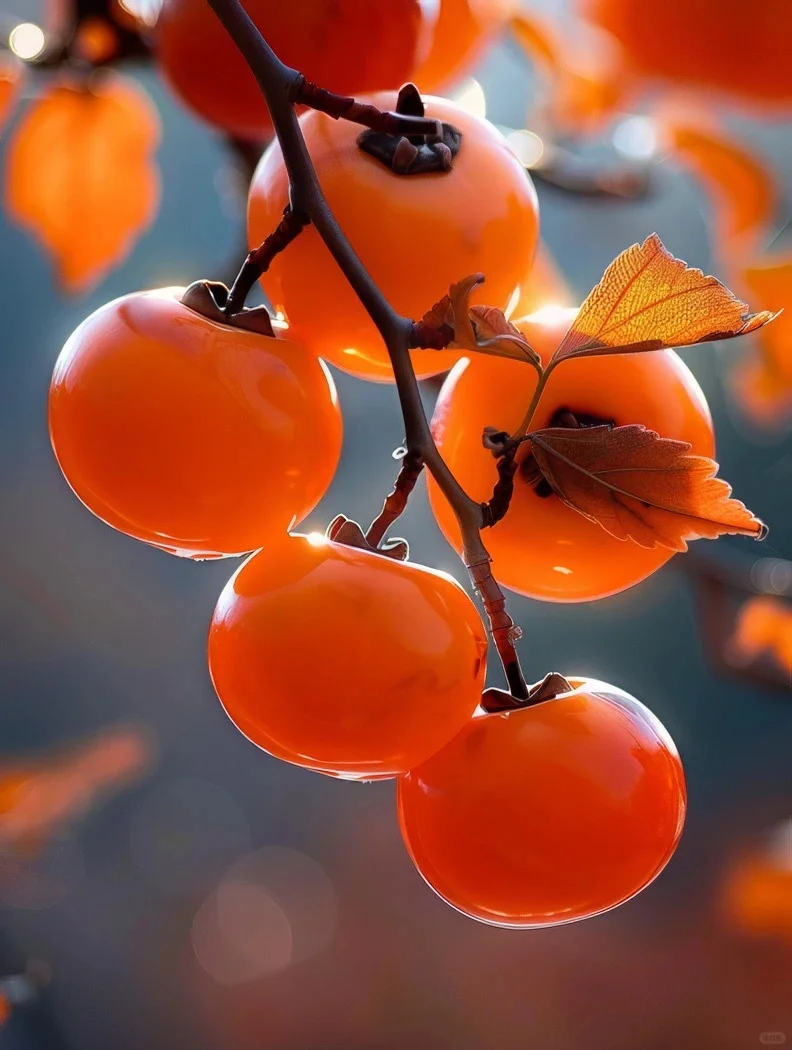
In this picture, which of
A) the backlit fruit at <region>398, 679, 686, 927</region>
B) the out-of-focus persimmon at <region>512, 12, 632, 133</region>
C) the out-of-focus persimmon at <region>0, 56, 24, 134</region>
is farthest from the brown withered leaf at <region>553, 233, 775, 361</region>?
the out-of-focus persimmon at <region>0, 56, 24, 134</region>

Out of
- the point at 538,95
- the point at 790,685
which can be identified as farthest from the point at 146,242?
the point at 790,685

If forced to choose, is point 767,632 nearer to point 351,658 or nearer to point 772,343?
point 772,343

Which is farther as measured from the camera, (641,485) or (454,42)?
(454,42)

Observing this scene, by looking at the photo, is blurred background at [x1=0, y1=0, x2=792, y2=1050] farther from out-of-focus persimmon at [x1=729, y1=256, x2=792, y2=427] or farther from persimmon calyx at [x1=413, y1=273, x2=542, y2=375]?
persimmon calyx at [x1=413, y1=273, x2=542, y2=375]

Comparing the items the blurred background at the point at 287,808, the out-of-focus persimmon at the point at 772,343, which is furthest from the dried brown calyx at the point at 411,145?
the blurred background at the point at 287,808

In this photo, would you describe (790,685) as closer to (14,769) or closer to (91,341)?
(91,341)

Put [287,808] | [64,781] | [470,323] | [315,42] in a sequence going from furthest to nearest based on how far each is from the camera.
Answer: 1. [287,808]
2. [64,781]
3. [315,42]
4. [470,323]

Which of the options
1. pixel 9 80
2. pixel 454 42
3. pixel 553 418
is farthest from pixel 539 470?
pixel 9 80

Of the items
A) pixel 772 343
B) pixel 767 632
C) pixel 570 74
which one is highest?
pixel 570 74
